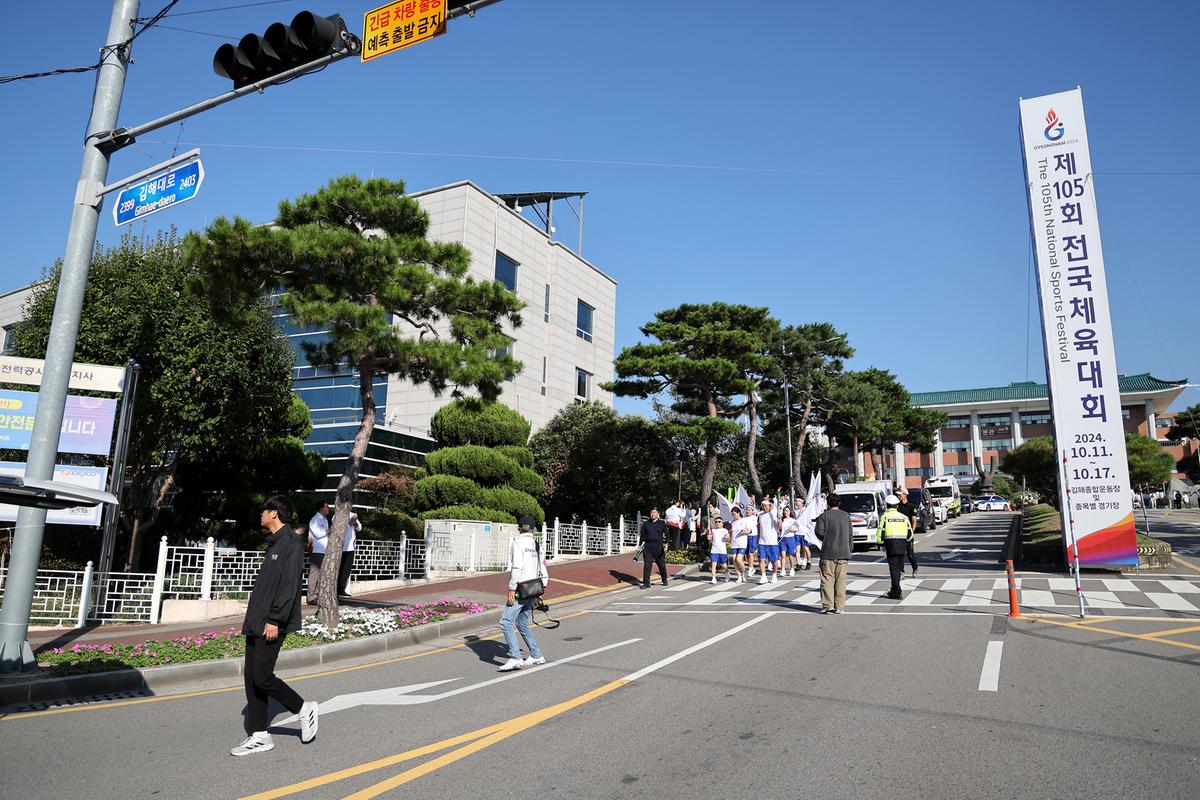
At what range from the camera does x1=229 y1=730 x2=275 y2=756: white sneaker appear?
5.76m

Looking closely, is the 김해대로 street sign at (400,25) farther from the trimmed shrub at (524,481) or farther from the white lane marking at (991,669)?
the trimmed shrub at (524,481)

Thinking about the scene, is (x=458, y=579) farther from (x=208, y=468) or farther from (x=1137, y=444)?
(x=1137, y=444)

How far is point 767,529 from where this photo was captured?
18.7 m

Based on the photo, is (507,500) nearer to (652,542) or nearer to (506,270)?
(652,542)

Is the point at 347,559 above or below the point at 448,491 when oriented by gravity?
below

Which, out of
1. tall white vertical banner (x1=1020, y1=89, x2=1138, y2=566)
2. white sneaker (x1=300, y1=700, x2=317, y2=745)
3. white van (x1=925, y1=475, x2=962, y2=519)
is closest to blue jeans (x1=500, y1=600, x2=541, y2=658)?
white sneaker (x1=300, y1=700, x2=317, y2=745)

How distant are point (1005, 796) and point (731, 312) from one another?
26.7 meters

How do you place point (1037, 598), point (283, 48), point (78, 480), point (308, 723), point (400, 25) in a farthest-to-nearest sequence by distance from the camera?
1. point (1037, 598)
2. point (78, 480)
3. point (283, 48)
4. point (400, 25)
5. point (308, 723)

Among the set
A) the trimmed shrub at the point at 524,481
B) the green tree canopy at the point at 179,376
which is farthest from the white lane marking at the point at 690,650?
the trimmed shrub at the point at 524,481

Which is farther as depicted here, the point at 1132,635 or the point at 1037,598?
the point at 1037,598

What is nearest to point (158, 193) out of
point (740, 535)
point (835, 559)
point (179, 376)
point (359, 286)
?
point (359, 286)

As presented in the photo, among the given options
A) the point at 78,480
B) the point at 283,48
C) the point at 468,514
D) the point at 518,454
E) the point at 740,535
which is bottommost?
the point at 740,535

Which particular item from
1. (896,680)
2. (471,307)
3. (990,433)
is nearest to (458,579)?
(471,307)

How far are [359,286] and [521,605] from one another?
6.45m
